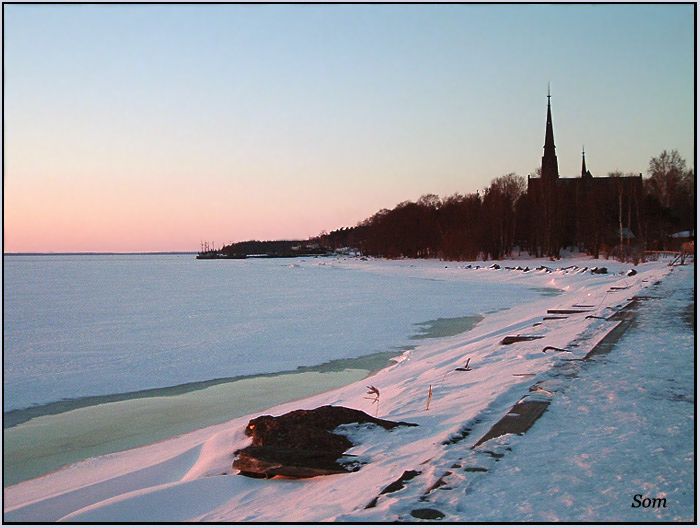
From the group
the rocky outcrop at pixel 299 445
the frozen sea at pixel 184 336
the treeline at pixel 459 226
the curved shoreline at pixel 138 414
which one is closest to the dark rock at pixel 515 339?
the curved shoreline at pixel 138 414

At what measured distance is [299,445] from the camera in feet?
17.4

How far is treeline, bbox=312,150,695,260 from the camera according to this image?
5212 cm

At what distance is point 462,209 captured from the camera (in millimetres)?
78938

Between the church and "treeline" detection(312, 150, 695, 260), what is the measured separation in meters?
0.21

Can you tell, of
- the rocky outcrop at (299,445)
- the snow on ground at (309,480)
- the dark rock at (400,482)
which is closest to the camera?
the dark rock at (400,482)

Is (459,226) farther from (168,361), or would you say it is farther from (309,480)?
(309,480)

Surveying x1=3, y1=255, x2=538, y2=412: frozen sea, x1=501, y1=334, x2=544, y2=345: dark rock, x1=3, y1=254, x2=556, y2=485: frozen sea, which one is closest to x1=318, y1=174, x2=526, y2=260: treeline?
x1=3, y1=255, x2=538, y2=412: frozen sea

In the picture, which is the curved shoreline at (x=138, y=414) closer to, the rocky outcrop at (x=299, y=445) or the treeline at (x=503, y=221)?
the rocky outcrop at (x=299, y=445)

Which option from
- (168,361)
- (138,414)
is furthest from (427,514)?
(168,361)

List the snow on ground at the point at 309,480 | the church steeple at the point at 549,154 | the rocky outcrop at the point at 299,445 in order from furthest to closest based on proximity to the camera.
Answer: the church steeple at the point at 549,154, the rocky outcrop at the point at 299,445, the snow on ground at the point at 309,480

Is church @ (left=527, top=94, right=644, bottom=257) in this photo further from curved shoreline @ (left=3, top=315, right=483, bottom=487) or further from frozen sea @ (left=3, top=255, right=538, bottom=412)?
curved shoreline @ (left=3, top=315, right=483, bottom=487)

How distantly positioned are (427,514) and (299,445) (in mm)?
1885

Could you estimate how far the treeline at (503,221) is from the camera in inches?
2052

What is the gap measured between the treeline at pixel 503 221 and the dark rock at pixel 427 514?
1601 inches
